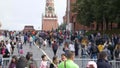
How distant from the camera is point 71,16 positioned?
431 feet

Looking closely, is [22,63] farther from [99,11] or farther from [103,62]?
[99,11]

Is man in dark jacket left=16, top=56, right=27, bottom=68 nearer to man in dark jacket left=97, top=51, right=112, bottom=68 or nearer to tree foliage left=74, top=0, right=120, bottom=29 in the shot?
man in dark jacket left=97, top=51, right=112, bottom=68

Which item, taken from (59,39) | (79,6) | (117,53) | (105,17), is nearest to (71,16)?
(79,6)

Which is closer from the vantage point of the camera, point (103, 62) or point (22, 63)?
point (103, 62)

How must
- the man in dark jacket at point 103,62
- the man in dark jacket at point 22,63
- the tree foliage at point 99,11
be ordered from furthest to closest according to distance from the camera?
the tree foliage at point 99,11, the man in dark jacket at point 22,63, the man in dark jacket at point 103,62

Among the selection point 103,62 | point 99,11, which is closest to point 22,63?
point 103,62

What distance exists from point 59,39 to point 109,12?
940 centimetres

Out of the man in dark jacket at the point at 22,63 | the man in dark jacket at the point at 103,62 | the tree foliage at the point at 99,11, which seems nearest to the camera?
the man in dark jacket at the point at 103,62

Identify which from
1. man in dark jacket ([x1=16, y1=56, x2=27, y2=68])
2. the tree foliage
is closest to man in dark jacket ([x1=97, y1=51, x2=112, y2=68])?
man in dark jacket ([x1=16, y1=56, x2=27, y2=68])

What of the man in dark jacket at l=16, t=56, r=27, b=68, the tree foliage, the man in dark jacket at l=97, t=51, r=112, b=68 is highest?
the man in dark jacket at l=97, t=51, r=112, b=68

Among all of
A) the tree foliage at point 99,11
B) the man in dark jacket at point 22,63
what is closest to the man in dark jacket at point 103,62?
the man in dark jacket at point 22,63

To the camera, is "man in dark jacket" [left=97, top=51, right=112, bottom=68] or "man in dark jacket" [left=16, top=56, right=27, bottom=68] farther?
"man in dark jacket" [left=16, top=56, right=27, bottom=68]

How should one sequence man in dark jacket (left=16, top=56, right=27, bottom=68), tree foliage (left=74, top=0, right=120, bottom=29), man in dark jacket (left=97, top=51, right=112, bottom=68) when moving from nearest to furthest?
man in dark jacket (left=97, top=51, right=112, bottom=68) < man in dark jacket (left=16, top=56, right=27, bottom=68) < tree foliage (left=74, top=0, right=120, bottom=29)

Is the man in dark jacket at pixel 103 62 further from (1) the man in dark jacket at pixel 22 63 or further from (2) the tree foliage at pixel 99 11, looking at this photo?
(2) the tree foliage at pixel 99 11
